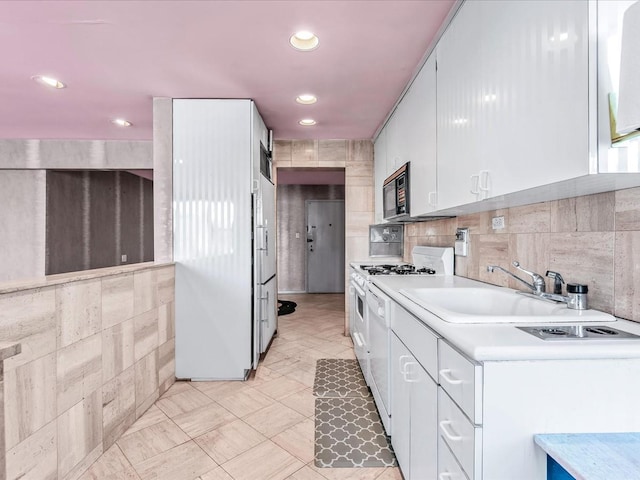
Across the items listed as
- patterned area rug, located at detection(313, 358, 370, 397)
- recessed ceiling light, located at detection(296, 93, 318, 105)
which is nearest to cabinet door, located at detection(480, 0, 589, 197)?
recessed ceiling light, located at detection(296, 93, 318, 105)

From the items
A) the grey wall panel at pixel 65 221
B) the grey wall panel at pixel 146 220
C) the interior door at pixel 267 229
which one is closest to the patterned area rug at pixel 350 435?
the interior door at pixel 267 229

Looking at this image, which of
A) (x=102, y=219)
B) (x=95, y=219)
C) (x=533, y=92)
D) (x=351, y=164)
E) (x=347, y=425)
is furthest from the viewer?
(x=102, y=219)

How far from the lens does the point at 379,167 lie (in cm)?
347

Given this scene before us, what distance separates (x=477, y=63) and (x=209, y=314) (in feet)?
8.03

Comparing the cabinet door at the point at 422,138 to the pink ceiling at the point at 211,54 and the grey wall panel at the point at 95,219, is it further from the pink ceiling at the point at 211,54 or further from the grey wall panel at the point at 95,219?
the grey wall panel at the point at 95,219

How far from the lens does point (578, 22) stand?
0.84m

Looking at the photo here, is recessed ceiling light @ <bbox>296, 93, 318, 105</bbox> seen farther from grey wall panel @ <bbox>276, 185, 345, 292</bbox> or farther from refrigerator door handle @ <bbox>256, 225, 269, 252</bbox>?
grey wall panel @ <bbox>276, 185, 345, 292</bbox>

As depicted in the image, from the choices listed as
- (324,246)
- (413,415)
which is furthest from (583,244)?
(324,246)

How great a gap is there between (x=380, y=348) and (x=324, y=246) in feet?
15.9

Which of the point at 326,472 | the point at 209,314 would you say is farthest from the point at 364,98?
the point at 326,472

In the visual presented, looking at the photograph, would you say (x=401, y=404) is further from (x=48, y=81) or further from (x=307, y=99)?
(x=48, y=81)

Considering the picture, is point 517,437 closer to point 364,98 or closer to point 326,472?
point 326,472

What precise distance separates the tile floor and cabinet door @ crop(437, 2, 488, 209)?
4.84ft

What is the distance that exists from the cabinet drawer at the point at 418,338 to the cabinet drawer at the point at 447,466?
200 mm
